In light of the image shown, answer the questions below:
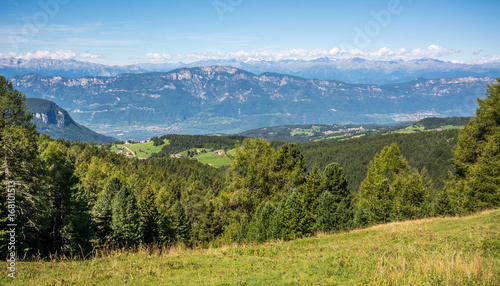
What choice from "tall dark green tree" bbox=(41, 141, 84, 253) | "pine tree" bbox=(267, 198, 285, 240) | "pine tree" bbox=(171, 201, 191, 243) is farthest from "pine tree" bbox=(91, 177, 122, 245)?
"pine tree" bbox=(267, 198, 285, 240)

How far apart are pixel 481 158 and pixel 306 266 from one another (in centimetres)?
2952

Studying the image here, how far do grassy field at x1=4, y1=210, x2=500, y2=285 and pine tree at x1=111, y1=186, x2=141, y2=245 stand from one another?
23.9 meters

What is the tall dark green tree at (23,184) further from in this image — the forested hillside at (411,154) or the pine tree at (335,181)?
the forested hillside at (411,154)

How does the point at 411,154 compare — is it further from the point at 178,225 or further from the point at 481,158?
the point at 178,225

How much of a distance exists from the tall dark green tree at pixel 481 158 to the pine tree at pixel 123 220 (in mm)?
39534

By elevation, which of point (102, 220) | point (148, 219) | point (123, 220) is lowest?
point (148, 219)

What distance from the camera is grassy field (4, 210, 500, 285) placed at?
857cm

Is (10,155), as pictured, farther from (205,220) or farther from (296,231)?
(205,220)

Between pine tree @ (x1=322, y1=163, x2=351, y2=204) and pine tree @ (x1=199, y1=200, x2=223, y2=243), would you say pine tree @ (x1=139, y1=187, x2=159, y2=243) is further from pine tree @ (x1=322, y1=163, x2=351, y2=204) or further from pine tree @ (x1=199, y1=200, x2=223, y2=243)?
pine tree @ (x1=322, y1=163, x2=351, y2=204)

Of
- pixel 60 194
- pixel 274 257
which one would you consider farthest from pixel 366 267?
pixel 60 194

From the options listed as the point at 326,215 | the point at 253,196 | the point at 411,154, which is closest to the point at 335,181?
the point at 326,215

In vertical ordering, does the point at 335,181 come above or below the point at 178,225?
above

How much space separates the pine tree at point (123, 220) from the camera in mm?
35250

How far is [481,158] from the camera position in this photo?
2972cm
